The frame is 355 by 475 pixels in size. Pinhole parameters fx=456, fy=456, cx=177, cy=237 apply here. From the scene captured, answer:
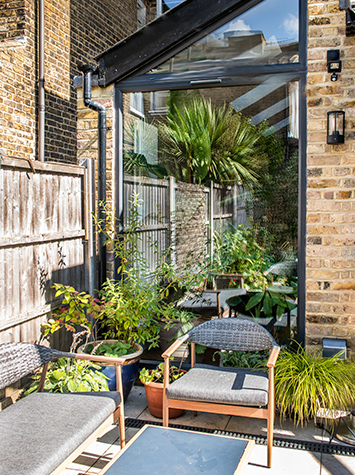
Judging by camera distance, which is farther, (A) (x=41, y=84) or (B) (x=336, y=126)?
(A) (x=41, y=84)

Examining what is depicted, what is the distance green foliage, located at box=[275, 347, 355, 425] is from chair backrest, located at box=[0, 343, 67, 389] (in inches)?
60.7

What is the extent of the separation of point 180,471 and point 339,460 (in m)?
1.30

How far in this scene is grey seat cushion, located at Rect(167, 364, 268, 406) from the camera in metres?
2.67

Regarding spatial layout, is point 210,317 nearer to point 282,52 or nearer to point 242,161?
point 242,161

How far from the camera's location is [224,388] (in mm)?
2762

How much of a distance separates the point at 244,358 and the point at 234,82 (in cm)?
228

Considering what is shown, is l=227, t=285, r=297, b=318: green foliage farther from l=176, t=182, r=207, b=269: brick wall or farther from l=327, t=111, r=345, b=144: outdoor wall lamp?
l=327, t=111, r=345, b=144: outdoor wall lamp

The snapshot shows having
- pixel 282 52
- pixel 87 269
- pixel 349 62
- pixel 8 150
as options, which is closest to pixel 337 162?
pixel 349 62

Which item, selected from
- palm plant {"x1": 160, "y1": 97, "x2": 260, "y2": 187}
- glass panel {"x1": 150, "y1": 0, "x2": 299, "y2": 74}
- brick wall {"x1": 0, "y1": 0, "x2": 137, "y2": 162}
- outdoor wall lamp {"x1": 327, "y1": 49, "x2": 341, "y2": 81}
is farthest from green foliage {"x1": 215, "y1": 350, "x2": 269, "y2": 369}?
brick wall {"x1": 0, "y1": 0, "x2": 137, "y2": 162}

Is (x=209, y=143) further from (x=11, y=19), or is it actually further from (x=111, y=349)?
(x=11, y=19)

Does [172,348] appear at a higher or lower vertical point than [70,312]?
lower

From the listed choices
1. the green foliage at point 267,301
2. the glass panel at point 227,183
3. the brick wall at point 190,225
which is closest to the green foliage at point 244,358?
the glass panel at point 227,183

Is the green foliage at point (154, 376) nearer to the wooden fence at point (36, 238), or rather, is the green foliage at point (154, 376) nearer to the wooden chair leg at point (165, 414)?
the wooden chair leg at point (165, 414)

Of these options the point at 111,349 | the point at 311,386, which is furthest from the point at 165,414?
the point at 311,386
